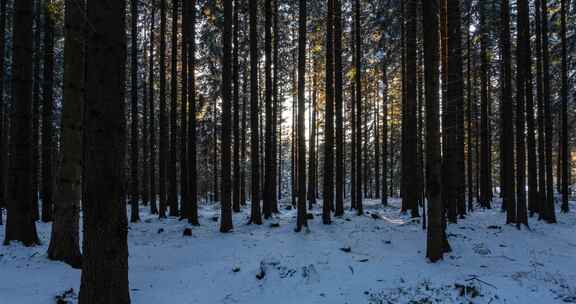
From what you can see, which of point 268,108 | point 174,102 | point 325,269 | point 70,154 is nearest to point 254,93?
point 268,108

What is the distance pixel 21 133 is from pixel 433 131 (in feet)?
31.4

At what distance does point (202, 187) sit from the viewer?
143ft

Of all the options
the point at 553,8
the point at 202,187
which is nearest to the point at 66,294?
the point at 553,8

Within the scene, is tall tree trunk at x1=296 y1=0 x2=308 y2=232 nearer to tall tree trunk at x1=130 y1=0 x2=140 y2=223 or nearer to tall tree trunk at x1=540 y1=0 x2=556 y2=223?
tall tree trunk at x1=130 y1=0 x2=140 y2=223

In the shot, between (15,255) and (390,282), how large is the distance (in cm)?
762

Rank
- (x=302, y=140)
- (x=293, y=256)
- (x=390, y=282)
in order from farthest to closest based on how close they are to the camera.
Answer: (x=302, y=140) → (x=293, y=256) → (x=390, y=282)

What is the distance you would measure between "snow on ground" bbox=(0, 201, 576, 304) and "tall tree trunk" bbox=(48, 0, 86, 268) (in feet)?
1.29

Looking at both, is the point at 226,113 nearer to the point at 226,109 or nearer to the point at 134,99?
the point at 226,109

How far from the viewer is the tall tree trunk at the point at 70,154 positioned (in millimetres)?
7145

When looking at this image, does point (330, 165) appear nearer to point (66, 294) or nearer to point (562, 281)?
point (562, 281)

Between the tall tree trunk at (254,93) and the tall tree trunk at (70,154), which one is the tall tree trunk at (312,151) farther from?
the tall tree trunk at (70,154)

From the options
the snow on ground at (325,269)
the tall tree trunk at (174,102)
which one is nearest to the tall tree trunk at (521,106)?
the snow on ground at (325,269)

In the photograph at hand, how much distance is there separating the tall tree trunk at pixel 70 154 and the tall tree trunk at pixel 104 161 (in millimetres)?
4353

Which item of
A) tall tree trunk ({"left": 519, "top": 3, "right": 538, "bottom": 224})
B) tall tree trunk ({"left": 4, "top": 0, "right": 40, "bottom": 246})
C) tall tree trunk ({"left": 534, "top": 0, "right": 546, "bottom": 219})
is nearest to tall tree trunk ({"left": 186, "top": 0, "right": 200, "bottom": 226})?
tall tree trunk ({"left": 4, "top": 0, "right": 40, "bottom": 246})
